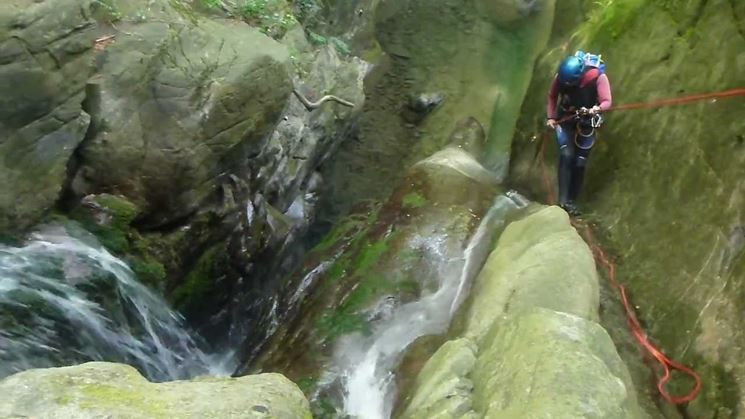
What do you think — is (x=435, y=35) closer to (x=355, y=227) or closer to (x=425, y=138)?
(x=425, y=138)

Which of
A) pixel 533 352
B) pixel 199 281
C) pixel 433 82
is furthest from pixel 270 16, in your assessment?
pixel 533 352

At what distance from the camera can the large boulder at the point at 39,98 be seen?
695 centimetres

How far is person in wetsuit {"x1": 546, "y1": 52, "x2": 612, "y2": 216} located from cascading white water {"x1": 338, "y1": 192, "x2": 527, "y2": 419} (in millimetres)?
1407

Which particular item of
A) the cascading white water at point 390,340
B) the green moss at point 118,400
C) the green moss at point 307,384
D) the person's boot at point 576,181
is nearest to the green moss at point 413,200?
the cascading white water at point 390,340

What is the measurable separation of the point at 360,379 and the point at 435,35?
12581mm

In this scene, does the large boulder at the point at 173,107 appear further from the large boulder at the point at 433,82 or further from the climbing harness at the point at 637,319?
the large boulder at the point at 433,82

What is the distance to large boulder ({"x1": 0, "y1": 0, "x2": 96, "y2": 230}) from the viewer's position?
6.95 m

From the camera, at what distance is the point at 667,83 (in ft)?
29.6

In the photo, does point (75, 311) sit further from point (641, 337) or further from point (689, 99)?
point (689, 99)

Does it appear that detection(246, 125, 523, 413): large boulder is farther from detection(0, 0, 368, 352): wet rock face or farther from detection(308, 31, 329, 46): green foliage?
detection(308, 31, 329, 46): green foliage

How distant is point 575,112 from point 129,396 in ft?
22.9

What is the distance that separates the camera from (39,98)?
23.7 feet

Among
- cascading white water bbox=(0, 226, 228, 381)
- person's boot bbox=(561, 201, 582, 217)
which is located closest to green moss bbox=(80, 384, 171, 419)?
cascading white water bbox=(0, 226, 228, 381)

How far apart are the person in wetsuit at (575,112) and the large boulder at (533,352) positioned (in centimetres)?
219
